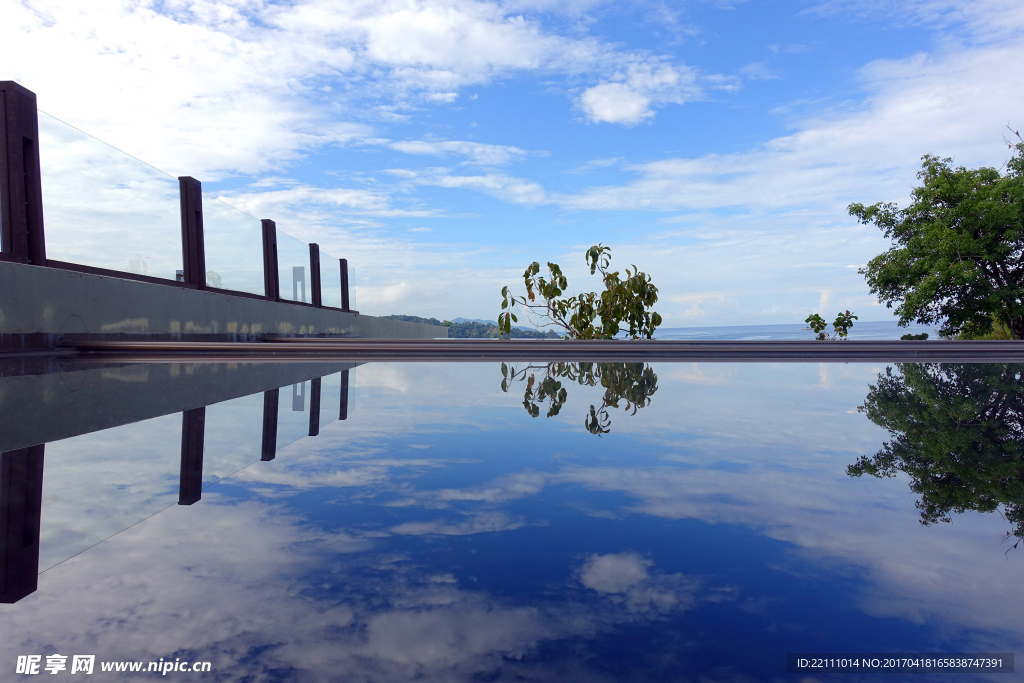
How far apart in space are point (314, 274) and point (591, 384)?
26.8 ft

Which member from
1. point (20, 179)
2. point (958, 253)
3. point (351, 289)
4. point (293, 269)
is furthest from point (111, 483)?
point (958, 253)

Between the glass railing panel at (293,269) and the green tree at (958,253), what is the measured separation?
62.3 feet

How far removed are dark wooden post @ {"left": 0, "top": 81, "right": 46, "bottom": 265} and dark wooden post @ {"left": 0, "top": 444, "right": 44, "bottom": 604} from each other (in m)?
3.62

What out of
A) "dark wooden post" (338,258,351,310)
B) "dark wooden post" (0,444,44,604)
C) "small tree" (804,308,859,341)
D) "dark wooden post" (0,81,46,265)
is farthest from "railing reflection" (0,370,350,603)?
"small tree" (804,308,859,341)

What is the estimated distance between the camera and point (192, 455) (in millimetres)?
1228

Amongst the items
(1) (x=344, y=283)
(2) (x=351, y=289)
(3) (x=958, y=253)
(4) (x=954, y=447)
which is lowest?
(4) (x=954, y=447)

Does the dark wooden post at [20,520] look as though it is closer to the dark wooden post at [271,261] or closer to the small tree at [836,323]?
the dark wooden post at [271,261]

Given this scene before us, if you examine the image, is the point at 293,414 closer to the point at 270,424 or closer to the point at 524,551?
the point at 270,424

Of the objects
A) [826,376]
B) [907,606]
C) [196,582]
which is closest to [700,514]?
[907,606]

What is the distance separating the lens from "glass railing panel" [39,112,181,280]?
14.1ft

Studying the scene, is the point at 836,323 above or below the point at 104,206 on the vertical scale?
below

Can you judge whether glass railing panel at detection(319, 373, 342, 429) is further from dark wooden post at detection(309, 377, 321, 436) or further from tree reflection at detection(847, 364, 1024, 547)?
tree reflection at detection(847, 364, 1024, 547)

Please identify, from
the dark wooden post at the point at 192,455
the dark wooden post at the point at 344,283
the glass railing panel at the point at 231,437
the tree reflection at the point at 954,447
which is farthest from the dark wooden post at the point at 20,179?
the dark wooden post at the point at 344,283

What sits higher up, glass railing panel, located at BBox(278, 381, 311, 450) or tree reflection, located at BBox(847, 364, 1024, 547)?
glass railing panel, located at BBox(278, 381, 311, 450)
